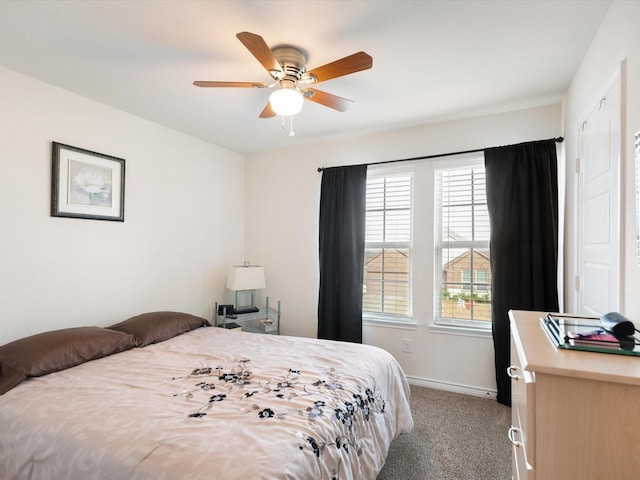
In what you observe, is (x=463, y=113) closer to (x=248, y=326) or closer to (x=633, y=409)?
(x=633, y=409)

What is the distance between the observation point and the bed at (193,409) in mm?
1194

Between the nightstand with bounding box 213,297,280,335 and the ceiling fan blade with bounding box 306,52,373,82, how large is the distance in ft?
A: 8.52

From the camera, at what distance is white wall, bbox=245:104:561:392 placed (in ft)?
9.96

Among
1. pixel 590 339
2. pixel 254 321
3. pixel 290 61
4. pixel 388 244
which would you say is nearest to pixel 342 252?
pixel 388 244

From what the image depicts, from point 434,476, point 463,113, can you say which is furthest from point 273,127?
point 434,476

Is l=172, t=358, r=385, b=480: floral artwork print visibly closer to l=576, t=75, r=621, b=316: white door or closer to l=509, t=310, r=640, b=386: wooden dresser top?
l=509, t=310, r=640, b=386: wooden dresser top

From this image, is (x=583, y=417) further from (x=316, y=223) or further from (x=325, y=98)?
(x=316, y=223)

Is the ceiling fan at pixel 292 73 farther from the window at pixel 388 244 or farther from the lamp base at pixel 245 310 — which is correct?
the lamp base at pixel 245 310

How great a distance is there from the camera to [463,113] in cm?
306

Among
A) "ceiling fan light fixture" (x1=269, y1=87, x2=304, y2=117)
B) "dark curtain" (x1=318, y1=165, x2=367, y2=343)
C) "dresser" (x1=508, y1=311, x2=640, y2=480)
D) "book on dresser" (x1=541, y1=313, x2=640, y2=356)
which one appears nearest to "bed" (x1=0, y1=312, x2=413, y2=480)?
A: "dresser" (x1=508, y1=311, x2=640, y2=480)

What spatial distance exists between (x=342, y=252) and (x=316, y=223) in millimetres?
529

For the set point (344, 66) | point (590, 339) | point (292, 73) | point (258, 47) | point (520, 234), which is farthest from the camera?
point (520, 234)

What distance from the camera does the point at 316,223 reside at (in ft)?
12.7

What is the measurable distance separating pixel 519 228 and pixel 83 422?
10.4ft
